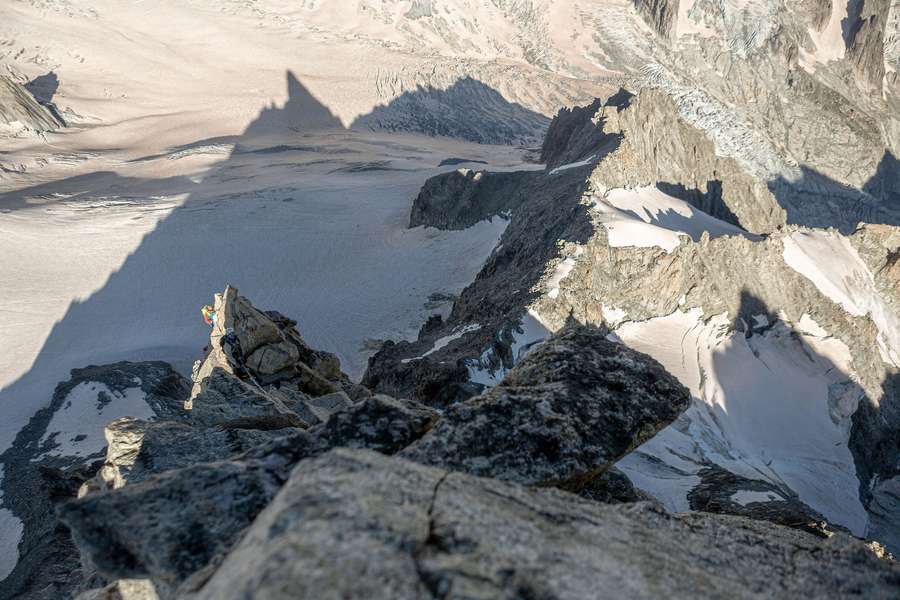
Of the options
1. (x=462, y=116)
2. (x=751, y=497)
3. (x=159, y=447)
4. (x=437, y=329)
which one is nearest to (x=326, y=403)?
(x=159, y=447)

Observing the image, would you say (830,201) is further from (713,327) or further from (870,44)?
(713,327)

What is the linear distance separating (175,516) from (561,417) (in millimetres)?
2929

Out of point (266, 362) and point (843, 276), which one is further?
point (843, 276)

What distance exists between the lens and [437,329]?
24.9 meters

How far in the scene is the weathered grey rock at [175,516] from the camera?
336 cm

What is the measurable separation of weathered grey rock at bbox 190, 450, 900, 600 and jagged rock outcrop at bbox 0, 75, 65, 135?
73487mm

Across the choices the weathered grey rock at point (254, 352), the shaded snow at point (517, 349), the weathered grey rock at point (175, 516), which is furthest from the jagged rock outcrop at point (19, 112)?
the weathered grey rock at point (175, 516)

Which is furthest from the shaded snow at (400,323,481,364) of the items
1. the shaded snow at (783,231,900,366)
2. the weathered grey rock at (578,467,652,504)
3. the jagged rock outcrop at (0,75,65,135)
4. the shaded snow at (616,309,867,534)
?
the jagged rock outcrop at (0,75,65,135)

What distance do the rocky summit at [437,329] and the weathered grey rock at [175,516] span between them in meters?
0.02

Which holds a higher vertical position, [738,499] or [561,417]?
[561,417]

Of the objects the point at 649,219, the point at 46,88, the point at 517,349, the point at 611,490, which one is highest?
the point at 46,88

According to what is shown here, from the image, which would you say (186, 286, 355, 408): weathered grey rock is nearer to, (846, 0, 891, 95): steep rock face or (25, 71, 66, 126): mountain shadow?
A: (25, 71, 66, 126): mountain shadow

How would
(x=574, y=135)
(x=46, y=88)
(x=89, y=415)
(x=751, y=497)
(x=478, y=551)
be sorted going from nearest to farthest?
(x=478, y=551) → (x=751, y=497) → (x=89, y=415) → (x=574, y=135) → (x=46, y=88)

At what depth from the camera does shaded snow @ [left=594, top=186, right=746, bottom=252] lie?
23.3m
